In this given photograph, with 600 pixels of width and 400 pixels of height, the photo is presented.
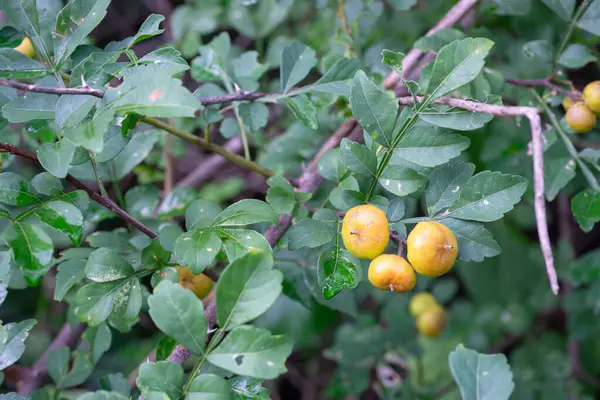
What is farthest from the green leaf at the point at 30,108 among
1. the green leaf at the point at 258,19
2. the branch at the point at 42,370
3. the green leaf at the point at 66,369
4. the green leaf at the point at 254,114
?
the green leaf at the point at 258,19

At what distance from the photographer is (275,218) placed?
3.11 feet

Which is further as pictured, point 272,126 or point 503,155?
point 272,126

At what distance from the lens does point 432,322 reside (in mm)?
2020

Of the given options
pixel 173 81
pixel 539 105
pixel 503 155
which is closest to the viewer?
pixel 173 81

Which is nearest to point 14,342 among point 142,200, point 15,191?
point 15,191

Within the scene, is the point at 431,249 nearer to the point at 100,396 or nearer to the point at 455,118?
the point at 455,118

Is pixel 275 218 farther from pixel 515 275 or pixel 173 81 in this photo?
pixel 515 275

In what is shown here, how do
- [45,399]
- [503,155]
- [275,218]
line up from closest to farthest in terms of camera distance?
1. [275,218]
2. [45,399]
3. [503,155]

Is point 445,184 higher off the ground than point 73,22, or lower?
lower

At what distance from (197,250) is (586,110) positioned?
84cm

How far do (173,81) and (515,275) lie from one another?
214cm

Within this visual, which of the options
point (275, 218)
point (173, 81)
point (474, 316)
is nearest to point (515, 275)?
point (474, 316)

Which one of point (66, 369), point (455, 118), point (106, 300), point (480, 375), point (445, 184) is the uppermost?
point (455, 118)

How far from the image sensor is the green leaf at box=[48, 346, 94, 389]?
1.26 meters
